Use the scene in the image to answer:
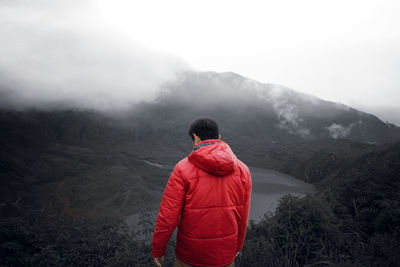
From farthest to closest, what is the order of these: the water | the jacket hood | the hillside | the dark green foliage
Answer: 1. the water
2. the hillside
3. the dark green foliage
4. the jacket hood

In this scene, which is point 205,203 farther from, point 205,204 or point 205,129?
point 205,129

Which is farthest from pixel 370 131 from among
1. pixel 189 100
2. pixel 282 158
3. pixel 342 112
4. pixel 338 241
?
pixel 338 241

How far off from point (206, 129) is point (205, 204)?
66 centimetres

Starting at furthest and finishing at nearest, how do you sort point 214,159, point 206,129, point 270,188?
point 270,188 < point 206,129 < point 214,159

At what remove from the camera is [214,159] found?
1.65 metres

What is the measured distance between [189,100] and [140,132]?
49261mm

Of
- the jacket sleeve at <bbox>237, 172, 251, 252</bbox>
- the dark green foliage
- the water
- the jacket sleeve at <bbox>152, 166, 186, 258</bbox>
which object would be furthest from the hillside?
the water

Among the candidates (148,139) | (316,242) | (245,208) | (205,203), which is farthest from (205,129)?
(148,139)

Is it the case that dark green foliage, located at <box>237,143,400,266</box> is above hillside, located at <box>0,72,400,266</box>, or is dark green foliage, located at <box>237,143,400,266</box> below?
above

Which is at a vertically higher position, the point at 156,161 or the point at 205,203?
the point at 205,203

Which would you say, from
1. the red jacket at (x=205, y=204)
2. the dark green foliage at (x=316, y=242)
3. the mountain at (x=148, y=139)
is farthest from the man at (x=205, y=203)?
the mountain at (x=148, y=139)

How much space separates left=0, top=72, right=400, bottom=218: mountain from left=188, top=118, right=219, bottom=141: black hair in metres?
41.4

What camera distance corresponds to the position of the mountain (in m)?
46.4

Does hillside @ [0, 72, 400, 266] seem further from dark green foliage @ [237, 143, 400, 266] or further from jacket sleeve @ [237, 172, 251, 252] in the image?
jacket sleeve @ [237, 172, 251, 252]
